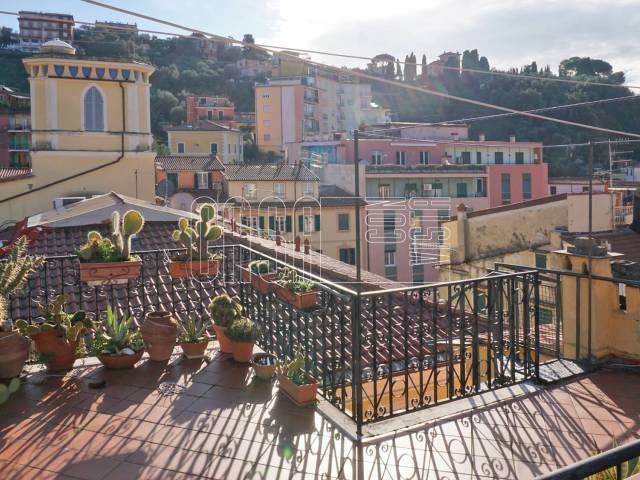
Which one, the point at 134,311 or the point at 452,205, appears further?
the point at 452,205

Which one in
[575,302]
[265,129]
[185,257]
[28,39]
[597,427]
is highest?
[28,39]

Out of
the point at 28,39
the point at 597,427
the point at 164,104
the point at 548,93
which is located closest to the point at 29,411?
the point at 597,427

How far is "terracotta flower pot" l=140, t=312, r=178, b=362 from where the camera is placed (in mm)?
5152

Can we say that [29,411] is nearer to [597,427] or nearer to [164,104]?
[597,427]

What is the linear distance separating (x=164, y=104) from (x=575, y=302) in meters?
54.5

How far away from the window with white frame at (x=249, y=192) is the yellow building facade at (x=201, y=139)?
63.5ft

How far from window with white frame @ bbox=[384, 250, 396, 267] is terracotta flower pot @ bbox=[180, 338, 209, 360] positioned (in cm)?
2619

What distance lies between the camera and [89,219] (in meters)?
10.9

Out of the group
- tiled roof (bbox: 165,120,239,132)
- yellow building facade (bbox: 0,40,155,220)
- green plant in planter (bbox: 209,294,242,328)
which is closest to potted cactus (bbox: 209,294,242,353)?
green plant in planter (bbox: 209,294,242,328)

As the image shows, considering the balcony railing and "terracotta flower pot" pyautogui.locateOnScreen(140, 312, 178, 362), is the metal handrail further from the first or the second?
"terracotta flower pot" pyautogui.locateOnScreen(140, 312, 178, 362)

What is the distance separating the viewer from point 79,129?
1786cm

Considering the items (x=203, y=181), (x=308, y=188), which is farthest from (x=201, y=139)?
(x=308, y=188)

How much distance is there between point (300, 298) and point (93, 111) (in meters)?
15.2

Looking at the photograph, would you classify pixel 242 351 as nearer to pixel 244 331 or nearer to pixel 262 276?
pixel 244 331
